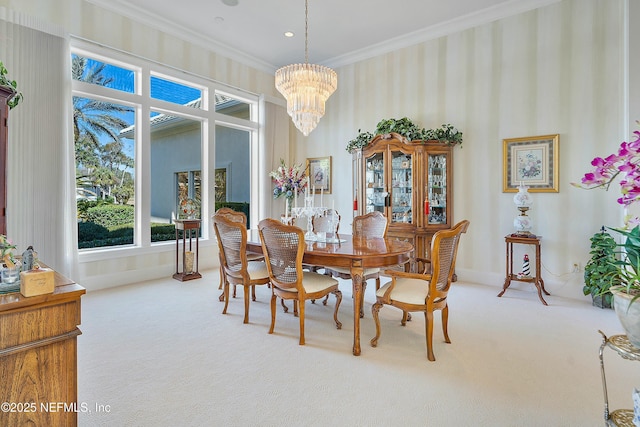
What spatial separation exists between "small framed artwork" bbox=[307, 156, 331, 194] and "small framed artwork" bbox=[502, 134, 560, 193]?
296 cm

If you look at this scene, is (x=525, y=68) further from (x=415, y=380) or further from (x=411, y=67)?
(x=415, y=380)

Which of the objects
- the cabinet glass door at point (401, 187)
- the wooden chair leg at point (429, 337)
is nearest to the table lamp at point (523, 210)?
the cabinet glass door at point (401, 187)

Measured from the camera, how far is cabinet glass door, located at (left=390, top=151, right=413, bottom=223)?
4.85m

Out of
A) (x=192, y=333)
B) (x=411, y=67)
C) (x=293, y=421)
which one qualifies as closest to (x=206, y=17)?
(x=411, y=67)

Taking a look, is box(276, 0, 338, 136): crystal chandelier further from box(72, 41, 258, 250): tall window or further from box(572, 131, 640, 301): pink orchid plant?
box(572, 131, 640, 301): pink orchid plant

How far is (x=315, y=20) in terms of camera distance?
4648 mm

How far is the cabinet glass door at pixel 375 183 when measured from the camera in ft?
16.7

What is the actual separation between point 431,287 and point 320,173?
425cm

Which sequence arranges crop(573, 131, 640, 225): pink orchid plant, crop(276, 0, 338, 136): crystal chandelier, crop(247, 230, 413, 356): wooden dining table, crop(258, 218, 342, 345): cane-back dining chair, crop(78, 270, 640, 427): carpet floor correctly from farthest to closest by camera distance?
crop(276, 0, 338, 136): crystal chandelier, crop(258, 218, 342, 345): cane-back dining chair, crop(247, 230, 413, 356): wooden dining table, crop(78, 270, 640, 427): carpet floor, crop(573, 131, 640, 225): pink orchid plant

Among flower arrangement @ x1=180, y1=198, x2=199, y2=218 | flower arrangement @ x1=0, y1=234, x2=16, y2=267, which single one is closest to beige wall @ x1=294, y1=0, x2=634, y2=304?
flower arrangement @ x1=180, y1=198, x2=199, y2=218

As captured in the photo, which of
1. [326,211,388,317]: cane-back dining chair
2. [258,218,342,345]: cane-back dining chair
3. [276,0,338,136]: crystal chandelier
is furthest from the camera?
[326,211,388,317]: cane-back dining chair

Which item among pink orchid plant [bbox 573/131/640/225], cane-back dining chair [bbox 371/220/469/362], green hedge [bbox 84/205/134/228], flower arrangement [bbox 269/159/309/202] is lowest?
cane-back dining chair [bbox 371/220/469/362]

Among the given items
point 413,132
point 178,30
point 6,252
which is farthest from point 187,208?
point 6,252

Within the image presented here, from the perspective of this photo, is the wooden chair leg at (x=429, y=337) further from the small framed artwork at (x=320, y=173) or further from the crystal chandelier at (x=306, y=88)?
the small framed artwork at (x=320, y=173)
